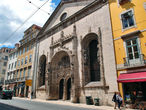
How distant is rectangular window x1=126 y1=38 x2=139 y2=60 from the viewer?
11.6 metres

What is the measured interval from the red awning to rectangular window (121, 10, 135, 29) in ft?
16.9

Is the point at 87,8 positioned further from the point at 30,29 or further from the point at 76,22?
the point at 30,29

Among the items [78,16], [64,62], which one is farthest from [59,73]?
[78,16]

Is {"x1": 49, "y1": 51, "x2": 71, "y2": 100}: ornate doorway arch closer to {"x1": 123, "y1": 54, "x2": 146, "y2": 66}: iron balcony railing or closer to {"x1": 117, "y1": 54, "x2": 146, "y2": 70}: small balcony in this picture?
{"x1": 117, "y1": 54, "x2": 146, "y2": 70}: small balcony

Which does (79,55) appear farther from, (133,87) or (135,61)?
(133,87)

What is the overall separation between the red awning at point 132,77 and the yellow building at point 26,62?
1922 cm

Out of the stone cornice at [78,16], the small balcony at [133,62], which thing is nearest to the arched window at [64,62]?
the stone cornice at [78,16]

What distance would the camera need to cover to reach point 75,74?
16.4m

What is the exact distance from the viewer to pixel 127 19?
43.0 feet

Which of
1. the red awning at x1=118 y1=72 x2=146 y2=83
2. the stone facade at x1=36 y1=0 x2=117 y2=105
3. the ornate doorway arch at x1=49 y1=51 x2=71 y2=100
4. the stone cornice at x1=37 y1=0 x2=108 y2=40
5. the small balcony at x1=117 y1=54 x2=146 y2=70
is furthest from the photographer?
the ornate doorway arch at x1=49 y1=51 x2=71 y2=100

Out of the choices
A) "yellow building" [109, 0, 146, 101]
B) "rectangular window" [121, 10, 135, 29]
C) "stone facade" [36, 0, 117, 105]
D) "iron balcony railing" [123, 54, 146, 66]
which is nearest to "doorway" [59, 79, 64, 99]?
"stone facade" [36, 0, 117, 105]

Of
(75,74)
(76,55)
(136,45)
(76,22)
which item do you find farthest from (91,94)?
(76,22)

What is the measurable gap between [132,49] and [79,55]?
285 inches

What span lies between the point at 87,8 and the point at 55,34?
Result: 8.06 metres
